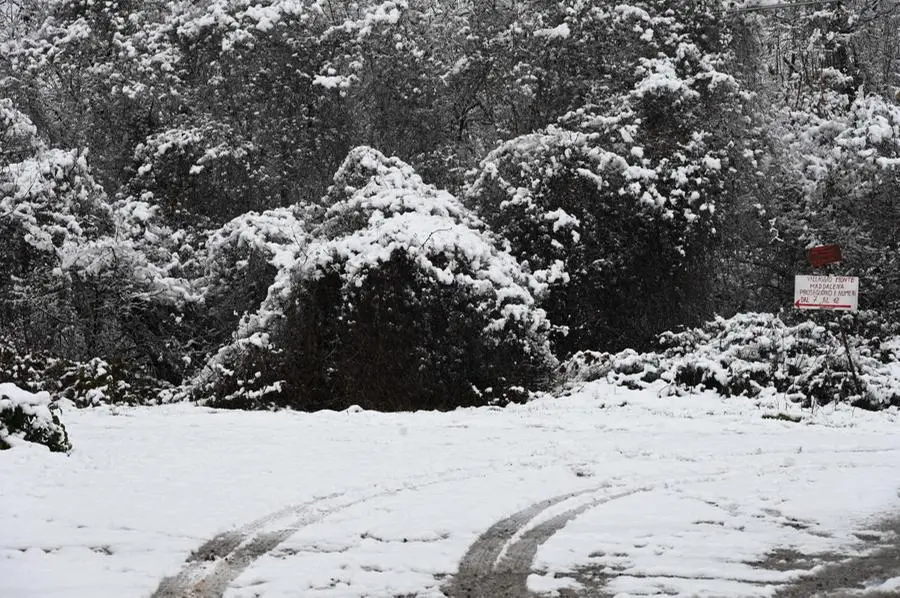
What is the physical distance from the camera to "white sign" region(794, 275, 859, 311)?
41.3 feet

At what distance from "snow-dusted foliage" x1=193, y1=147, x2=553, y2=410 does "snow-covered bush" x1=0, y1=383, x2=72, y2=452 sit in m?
5.17

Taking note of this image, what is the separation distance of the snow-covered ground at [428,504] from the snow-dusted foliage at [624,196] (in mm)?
6626

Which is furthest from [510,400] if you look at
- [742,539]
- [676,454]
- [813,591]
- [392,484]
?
[813,591]

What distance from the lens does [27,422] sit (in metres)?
8.55

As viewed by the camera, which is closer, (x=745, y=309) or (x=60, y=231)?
(x=60, y=231)

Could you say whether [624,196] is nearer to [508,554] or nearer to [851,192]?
[851,192]

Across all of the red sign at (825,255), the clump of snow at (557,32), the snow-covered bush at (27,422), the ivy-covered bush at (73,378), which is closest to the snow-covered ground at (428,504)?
the snow-covered bush at (27,422)

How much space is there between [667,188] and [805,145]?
3314 mm

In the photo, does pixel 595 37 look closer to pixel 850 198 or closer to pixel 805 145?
pixel 805 145

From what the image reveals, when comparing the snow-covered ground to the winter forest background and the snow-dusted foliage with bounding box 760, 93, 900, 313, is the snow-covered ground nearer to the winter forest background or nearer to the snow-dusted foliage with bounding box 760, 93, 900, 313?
the winter forest background

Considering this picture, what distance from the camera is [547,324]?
1470cm

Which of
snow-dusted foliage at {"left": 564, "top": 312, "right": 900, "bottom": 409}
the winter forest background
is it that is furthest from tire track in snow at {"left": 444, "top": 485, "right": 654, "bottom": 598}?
snow-dusted foliage at {"left": 564, "top": 312, "right": 900, "bottom": 409}

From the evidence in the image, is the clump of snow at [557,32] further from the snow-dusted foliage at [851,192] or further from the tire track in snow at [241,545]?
the tire track in snow at [241,545]

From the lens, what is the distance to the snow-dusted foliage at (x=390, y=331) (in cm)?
1363
